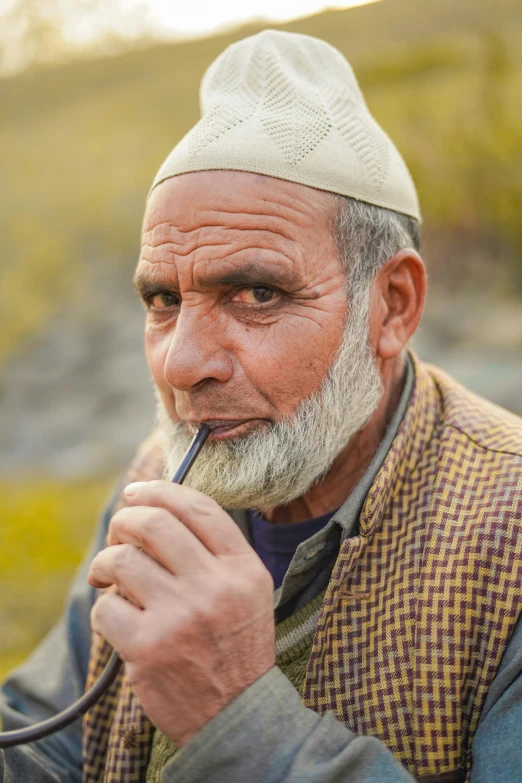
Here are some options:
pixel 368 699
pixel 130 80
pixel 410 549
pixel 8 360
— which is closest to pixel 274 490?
pixel 410 549

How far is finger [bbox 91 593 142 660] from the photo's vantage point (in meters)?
1.30

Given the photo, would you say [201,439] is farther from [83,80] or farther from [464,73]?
[83,80]

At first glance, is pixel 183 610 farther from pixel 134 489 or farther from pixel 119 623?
pixel 134 489

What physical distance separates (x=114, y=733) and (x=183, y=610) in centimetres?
84

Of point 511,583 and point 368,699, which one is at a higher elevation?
point 511,583

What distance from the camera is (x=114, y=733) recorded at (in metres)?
1.90

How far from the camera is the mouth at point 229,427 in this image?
1.79 meters

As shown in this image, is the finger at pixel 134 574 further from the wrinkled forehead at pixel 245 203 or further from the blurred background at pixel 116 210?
the blurred background at pixel 116 210

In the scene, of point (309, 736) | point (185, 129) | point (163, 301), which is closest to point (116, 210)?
point (185, 129)

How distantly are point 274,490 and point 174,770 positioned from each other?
74 centimetres

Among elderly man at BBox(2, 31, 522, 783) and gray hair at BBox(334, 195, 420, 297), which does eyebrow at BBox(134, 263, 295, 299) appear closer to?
elderly man at BBox(2, 31, 522, 783)

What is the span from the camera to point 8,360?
27.4ft

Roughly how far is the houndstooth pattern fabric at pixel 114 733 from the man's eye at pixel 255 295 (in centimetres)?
91

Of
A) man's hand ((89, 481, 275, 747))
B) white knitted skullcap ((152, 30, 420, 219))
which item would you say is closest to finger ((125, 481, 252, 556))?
man's hand ((89, 481, 275, 747))
